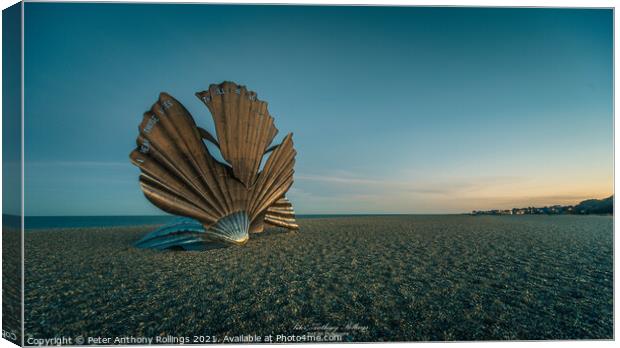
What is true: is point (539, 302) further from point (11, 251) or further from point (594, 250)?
point (11, 251)

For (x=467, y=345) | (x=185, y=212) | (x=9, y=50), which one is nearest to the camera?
(x=467, y=345)

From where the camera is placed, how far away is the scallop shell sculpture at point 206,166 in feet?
20.3

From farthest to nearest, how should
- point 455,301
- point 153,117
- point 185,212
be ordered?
point 185,212, point 153,117, point 455,301

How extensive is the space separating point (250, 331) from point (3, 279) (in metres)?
2.33

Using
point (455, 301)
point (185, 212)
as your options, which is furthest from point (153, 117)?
point (455, 301)

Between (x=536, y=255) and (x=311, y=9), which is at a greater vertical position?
(x=311, y=9)

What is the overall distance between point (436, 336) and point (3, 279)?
3992mm

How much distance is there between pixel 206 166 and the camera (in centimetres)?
663

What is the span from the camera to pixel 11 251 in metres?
3.12

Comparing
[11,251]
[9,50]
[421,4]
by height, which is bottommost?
[11,251]

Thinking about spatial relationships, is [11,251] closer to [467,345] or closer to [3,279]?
[3,279]

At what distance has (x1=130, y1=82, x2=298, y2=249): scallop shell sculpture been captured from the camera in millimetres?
6188

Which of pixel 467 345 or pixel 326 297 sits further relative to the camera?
pixel 326 297

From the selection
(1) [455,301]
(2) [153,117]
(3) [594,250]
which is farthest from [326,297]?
(3) [594,250]
